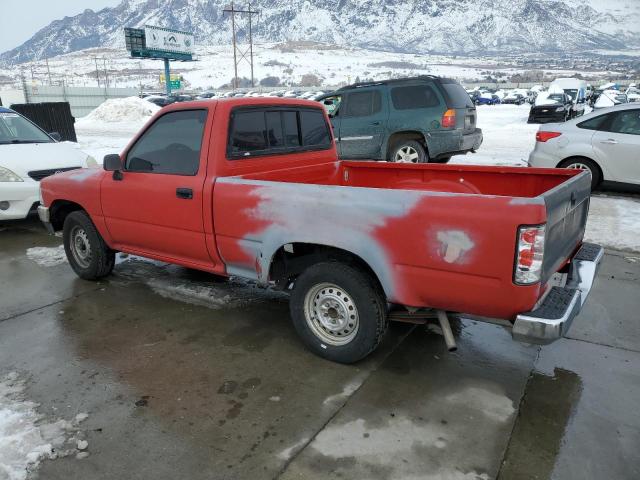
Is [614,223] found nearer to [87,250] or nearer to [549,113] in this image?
[87,250]

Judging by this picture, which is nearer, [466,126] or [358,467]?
[358,467]

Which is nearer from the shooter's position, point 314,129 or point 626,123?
point 314,129

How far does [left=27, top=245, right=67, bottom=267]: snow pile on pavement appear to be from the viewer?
606 centimetres

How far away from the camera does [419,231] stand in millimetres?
2955

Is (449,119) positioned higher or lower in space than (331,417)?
higher

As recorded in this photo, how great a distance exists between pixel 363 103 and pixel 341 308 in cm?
788

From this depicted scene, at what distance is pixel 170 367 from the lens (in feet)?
11.9

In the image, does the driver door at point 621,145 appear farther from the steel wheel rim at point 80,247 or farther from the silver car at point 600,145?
the steel wheel rim at point 80,247

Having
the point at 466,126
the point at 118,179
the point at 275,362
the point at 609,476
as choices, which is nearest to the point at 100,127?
the point at 466,126

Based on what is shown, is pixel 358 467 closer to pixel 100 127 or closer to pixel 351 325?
pixel 351 325

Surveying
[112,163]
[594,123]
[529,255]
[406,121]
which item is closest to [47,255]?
[112,163]

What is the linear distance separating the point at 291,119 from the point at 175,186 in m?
1.24

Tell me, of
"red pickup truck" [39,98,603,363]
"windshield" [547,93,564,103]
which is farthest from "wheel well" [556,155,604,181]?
"windshield" [547,93,564,103]

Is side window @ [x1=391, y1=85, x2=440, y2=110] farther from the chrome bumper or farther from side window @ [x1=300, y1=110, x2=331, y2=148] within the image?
the chrome bumper
